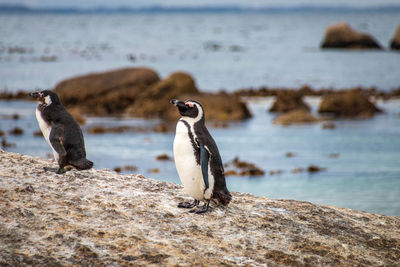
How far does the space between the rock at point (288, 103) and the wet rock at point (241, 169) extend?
12.3 m

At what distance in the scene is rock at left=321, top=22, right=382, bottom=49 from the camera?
93000 mm

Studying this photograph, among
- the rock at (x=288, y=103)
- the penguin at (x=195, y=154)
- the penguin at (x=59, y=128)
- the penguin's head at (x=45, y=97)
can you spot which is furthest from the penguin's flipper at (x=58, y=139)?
the rock at (x=288, y=103)

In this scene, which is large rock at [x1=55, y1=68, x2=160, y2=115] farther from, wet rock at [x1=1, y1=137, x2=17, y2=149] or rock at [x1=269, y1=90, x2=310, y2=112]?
wet rock at [x1=1, y1=137, x2=17, y2=149]

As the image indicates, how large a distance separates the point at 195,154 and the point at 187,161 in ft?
0.38

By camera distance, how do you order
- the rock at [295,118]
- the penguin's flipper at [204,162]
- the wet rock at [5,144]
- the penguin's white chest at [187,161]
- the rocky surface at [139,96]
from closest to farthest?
the penguin's flipper at [204,162] → the penguin's white chest at [187,161] → the wet rock at [5,144] → the rock at [295,118] → the rocky surface at [139,96]

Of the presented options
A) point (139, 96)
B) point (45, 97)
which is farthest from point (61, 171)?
point (139, 96)

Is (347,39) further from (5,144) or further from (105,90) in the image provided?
(5,144)

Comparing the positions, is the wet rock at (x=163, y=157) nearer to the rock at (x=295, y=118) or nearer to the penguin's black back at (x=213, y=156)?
the rock at (x=295, y=118)

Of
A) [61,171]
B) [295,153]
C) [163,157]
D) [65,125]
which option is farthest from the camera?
[295,153]

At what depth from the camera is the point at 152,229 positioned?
22.0 feet

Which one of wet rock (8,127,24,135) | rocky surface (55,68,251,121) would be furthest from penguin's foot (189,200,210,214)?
rocky surface (55,68,251,121)

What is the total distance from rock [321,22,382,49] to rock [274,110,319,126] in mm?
67060

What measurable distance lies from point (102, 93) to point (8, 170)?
26.1 meters

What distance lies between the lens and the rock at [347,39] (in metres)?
93.0
